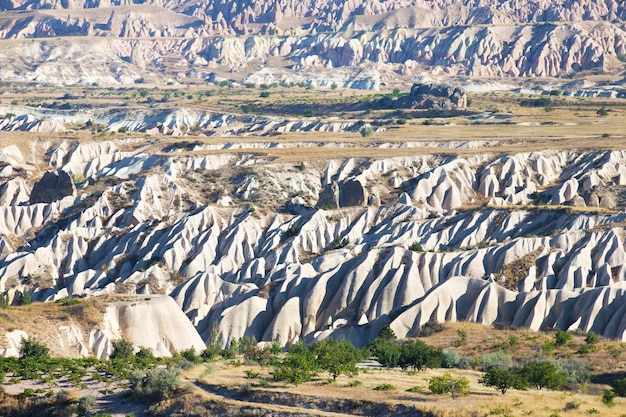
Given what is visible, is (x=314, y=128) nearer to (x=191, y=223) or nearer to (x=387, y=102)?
(x=387, y=102)

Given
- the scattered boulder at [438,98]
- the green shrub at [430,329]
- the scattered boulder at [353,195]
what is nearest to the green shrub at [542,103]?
the scattered boulder at [438,98]

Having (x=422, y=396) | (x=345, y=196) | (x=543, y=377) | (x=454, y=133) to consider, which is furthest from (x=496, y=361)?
(x=454, y=133)

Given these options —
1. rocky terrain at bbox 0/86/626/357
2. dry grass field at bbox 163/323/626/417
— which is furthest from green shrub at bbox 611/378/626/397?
rocky terrain at bbox 0/86/626/357

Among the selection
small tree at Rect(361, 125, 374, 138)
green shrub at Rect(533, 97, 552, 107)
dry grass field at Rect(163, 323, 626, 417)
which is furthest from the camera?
green shrub at Rect(533, 97, 552, 107)

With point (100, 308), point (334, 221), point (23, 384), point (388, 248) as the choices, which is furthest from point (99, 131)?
point (23, 384)

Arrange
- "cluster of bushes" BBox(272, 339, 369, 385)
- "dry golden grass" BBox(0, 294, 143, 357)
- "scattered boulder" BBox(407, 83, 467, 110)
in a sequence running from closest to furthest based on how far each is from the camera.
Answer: "cluster of bushes" BBox(272, 339, 369, 385), "dry golden grass" BBox(0, 294, 143, 357), "scattered boulder" BBox(407, 83, 467, 110)

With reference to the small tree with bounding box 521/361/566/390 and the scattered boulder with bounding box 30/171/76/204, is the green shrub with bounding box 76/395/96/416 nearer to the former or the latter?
the small tree with bounding box 521/361/566/390

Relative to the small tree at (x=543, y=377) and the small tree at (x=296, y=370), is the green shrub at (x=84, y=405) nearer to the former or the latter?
the small tree at (x=296, y=370)
